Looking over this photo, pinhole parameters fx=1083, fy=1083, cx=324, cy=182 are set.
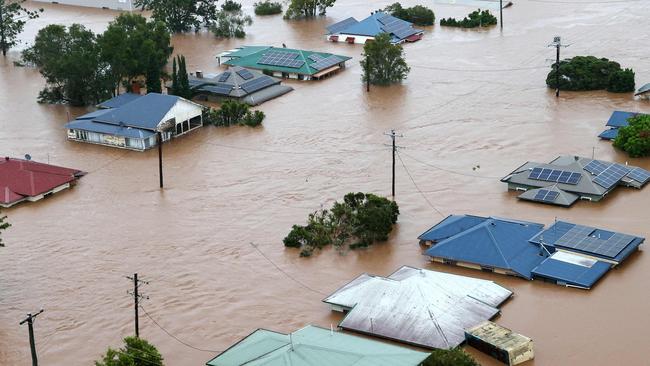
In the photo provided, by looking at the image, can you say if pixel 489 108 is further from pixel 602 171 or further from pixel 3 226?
pixel 3 226

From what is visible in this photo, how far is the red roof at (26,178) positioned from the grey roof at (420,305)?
1706 centimetres

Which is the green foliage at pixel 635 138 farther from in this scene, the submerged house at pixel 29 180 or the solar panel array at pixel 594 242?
the submerged house at pixel 29 180

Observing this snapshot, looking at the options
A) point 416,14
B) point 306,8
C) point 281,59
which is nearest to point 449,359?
point 281,59

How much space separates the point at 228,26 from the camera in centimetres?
7719

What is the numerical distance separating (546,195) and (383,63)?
2121 centimetres

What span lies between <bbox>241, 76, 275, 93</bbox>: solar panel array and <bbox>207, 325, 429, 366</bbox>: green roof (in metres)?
30.3

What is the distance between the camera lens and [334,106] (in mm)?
58656

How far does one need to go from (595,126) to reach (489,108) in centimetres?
601

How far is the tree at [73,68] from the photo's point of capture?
5797cm

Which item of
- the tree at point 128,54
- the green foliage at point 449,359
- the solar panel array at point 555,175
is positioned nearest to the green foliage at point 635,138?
the solar panel array at point 555,175

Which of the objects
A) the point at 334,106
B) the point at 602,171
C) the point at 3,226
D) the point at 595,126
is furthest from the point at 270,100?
the point at 3,226

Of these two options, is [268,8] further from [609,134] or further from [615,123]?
[609,134]

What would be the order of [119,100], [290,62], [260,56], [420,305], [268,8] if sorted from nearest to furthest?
[420,305], [119,100], [290,62], [260,56], [268,8]

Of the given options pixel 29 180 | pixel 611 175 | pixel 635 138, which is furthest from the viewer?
pixel 635 138
